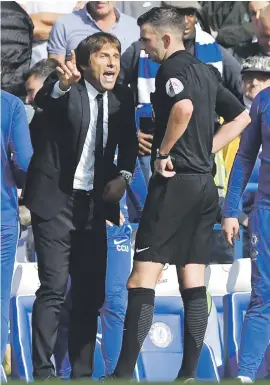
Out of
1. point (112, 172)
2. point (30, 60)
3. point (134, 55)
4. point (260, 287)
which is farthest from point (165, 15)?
point (30, 60)

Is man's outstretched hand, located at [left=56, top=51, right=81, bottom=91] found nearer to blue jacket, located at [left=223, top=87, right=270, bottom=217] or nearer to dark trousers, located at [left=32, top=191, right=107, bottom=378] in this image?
dark trousers, located at [left=32, top=191, right=107, bottom=378]

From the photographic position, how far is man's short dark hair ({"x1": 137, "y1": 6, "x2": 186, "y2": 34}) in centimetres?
655

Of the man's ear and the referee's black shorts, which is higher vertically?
the man's ear

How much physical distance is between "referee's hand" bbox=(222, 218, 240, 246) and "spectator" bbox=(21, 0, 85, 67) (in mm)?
3407

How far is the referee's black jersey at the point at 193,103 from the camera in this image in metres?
6.36

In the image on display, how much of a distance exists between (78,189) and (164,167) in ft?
2.51

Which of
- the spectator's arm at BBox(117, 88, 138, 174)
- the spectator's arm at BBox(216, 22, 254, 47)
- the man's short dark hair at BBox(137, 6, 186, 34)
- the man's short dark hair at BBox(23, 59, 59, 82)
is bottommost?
the spectator's arm at BBox(117, 88, 138, 174)

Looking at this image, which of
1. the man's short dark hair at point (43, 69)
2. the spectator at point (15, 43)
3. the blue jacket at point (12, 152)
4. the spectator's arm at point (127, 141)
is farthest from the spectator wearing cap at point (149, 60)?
the blue jacket at point (12, 152)

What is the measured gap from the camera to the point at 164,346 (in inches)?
303

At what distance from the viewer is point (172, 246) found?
6.41 metres

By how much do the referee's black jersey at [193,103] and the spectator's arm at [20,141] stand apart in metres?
0.82

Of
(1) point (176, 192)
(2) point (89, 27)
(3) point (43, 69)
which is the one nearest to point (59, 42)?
(2) point (89, 27)

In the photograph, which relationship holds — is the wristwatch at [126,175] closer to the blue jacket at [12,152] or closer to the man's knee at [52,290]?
the blue jacket at [12,152]

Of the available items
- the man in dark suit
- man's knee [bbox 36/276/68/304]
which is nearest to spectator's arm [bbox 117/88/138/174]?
the man in dark suit
